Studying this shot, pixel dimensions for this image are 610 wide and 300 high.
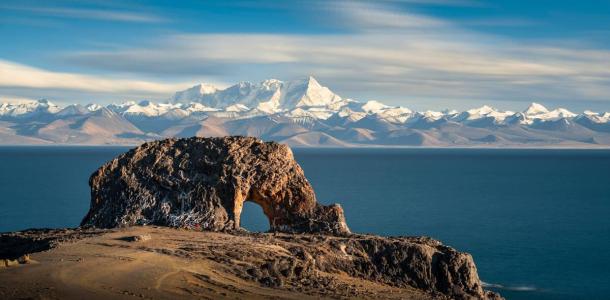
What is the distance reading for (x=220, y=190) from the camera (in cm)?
3058

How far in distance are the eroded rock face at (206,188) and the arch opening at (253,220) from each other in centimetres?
2541

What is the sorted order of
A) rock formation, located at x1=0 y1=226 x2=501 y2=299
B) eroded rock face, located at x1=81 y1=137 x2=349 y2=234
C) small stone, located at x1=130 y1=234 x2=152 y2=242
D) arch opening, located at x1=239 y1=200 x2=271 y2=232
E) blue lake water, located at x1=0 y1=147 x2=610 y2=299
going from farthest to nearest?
arch opening, located at x1=239 y1=200 x2=271 y2=232 → blue lake water, located at x1=0 y1=147 x2=610 y2=299 → eroded rock face, located at x1=81 y1=137 x2=349 y2=234 → small stone, located at x1=130 y1=234 x2=152 y2=242 → rock formation, located at x1=0 y1=226 x2=501 y2=299

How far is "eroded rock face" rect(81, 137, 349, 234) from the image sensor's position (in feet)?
100

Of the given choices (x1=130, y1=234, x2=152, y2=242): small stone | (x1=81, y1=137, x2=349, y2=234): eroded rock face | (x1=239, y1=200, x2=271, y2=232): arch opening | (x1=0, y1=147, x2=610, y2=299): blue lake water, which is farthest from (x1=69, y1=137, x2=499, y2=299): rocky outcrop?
(x1=239, y1=200, x2=271, y2=232): arch opening

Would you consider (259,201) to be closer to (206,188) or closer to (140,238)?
(206,188)

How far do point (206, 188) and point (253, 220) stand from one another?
116 feet

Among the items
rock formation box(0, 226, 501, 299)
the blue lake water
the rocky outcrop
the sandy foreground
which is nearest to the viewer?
the sandy foreground

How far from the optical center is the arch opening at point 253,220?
60.9 metres

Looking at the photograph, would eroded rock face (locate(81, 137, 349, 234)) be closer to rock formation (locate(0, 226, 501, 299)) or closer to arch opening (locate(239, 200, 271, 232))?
rock formation (locate(0, 226, 501, 299))

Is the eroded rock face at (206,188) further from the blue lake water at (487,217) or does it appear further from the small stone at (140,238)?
the blue lake water at (487,217)

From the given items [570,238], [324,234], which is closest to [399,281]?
[324,234]

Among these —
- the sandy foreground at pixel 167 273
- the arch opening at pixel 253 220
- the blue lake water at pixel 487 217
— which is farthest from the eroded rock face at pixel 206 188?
the arch opening at pixel 253 220

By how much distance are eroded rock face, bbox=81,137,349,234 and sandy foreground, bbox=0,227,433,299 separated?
10.6 ft

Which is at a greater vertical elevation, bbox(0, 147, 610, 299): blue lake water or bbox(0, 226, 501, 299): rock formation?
bbox(0, 226, 501, 299): rock formation
